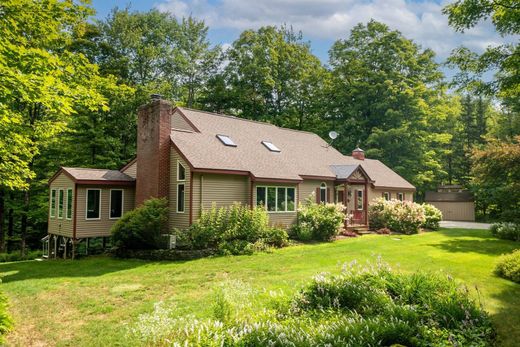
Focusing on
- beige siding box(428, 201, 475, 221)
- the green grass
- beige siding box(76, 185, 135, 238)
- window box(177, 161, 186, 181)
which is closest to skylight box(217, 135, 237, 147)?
window box(177, 161, 186, 181)

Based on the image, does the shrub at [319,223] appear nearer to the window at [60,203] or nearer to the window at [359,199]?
the window at [359,199]

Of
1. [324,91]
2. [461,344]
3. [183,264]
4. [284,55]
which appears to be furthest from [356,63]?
[461,344]

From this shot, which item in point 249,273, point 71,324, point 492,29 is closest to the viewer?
point 71,324

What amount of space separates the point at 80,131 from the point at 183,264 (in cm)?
1692

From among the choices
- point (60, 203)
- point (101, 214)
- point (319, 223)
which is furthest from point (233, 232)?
point (60, 203)

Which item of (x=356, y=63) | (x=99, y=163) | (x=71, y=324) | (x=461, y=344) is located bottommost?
(x=71, y=324)

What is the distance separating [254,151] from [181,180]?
5453 millimetres

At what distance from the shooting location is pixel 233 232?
16.2m

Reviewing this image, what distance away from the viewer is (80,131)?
25.9 m

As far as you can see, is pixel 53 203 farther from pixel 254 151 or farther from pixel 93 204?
pixel 254 151

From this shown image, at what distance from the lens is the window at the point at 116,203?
61.1ft

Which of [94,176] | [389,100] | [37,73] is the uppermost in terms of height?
[389,100]

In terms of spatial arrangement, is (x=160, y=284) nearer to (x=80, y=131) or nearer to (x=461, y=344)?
(x=461, y=344)

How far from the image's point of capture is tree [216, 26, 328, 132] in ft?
128
